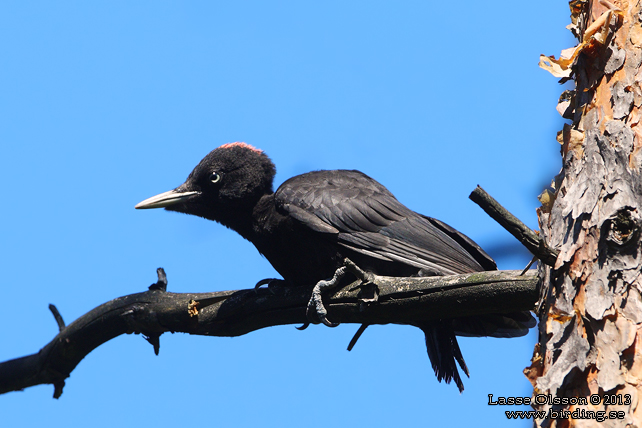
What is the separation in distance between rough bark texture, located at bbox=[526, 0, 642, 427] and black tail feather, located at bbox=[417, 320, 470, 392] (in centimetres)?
157

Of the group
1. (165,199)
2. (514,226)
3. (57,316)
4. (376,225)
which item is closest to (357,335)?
(376,225)

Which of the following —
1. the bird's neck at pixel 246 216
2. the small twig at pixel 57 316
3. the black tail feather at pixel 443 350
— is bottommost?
the black tail feather at pixel 443 350

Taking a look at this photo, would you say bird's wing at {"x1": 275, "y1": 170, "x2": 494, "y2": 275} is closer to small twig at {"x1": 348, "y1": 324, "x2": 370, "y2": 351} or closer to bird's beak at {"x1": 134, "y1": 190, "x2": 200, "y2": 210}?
small twig at {"x1": 348, "y1": 324, "x2": 370, "y2": 351}

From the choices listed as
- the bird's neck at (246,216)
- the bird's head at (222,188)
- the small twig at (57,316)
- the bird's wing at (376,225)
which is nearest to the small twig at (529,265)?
the bird's wing at (376,225)

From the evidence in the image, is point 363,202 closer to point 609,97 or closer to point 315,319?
point 315,319

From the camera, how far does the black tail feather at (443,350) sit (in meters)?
4.49

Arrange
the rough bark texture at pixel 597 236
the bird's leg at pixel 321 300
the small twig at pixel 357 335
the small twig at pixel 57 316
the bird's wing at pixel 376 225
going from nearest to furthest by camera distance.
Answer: the rough bark texture at pixel 597 236, the bird's leg at pixel 321 300, the small twig at pixel 357 335, the bird's wing at pixel 376 225, the small twig at pixel 57 316

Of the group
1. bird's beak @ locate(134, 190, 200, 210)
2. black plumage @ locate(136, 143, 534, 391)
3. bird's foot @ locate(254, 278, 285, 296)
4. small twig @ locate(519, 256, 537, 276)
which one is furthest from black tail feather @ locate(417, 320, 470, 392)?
bird's beak @ locate(134, 190, 200, 210)

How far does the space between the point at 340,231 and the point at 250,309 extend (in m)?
0.87

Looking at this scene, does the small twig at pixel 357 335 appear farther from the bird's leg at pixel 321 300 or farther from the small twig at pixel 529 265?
the small twig at pixel 529 265

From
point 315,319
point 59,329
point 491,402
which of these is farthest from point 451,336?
point 59,329

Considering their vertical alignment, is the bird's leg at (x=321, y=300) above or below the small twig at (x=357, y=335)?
above

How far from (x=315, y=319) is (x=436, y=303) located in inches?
37.8

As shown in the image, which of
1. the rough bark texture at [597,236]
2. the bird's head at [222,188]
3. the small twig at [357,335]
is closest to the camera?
the rough bark texture at [597,236]
